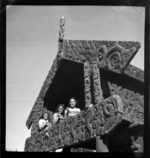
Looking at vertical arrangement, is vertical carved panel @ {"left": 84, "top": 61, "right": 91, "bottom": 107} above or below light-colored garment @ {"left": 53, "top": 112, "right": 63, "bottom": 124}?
above

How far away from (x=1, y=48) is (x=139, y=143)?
117cm

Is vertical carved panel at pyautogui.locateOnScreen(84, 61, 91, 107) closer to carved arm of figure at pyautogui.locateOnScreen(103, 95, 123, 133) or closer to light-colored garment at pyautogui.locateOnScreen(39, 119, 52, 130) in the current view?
carved arm of figure at pyautogui.locateOnScreen(103, 95, 123, 133)

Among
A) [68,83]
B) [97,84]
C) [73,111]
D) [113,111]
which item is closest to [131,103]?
[113,111]

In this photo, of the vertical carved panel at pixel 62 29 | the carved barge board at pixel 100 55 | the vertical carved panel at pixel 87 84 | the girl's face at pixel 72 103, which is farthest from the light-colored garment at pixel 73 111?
the vertical carved panel at pixel 62 29

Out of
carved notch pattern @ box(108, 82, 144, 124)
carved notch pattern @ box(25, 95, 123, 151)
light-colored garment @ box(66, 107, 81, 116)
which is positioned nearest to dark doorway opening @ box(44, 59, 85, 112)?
light-colored garment @ box(66, 107, 81, 116)

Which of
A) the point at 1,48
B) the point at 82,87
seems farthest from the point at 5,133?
the point at 82,87

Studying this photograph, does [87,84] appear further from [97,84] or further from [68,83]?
[68,83]

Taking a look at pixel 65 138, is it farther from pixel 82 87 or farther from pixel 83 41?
pixel 83 41

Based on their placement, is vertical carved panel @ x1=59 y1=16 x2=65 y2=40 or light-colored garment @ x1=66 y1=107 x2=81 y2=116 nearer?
vertical carved panel @ x1=59 y1=16 x2=65 y2=40

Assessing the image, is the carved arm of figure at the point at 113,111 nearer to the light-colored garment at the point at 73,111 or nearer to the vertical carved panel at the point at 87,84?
the vertical carved panel at the point at 87,84

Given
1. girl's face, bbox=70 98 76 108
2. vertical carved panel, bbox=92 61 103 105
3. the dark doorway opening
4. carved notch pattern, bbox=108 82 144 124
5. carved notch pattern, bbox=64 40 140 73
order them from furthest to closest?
the dark doorway opening
girl's face, bbox=70 98 76 108
vertical carved panel, bbox=92 61 103 105
carved notch pattern, bbox=64 40 140 73
carved notch pattern, bbox=108 82 144 124

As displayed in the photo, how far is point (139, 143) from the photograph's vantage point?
13.4ft

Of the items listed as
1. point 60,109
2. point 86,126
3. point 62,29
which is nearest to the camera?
point 62,29

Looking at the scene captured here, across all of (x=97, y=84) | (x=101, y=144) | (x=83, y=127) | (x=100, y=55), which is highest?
(x=100, y=55)
